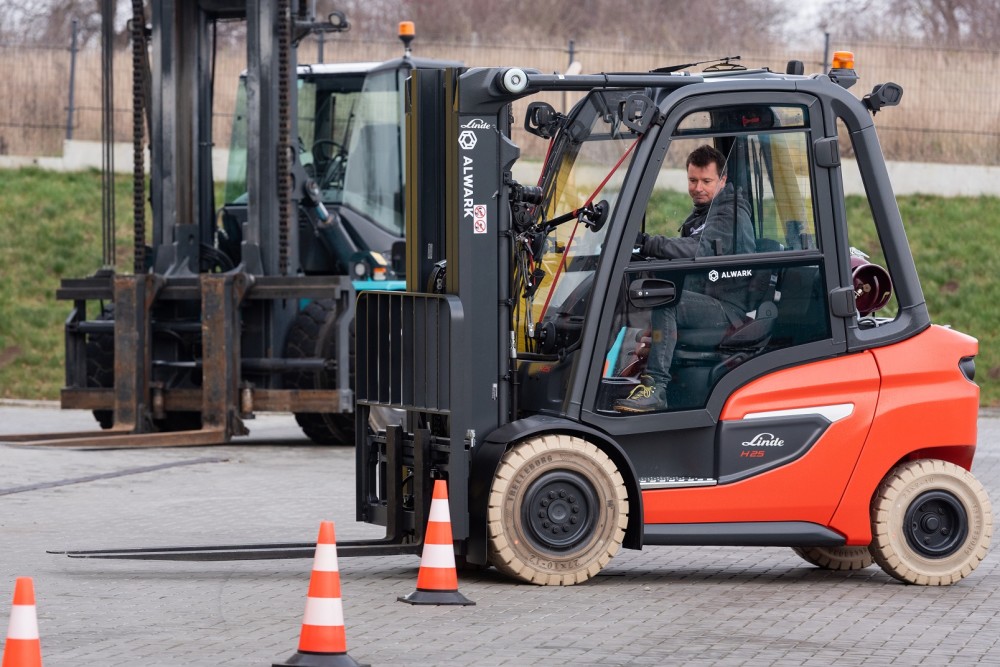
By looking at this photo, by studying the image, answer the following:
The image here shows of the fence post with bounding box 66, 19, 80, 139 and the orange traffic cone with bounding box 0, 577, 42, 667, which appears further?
the fence post with bounding box 66, 19, 80, 139

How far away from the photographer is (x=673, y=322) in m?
8.94

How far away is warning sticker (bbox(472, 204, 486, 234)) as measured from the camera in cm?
880

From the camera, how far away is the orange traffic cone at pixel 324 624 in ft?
21.2

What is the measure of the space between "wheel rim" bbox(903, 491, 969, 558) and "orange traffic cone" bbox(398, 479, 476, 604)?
248 centimetres

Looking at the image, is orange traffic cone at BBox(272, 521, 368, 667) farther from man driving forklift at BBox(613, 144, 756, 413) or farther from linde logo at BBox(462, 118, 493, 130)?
linde logo at BBox(462, 118, 493, 130)

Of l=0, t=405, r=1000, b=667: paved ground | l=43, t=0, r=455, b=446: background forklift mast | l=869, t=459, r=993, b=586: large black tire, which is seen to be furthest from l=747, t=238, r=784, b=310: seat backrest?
l=43, t=0, r=455, b=446: background forklift mast

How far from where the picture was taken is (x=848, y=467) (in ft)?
29.7

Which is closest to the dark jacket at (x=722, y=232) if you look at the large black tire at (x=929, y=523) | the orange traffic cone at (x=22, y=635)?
the large black tire at (x=929, y=523)

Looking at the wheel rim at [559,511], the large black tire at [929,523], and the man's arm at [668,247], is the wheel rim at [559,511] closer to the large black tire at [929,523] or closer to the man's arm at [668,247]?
the man's arm at [668,247]

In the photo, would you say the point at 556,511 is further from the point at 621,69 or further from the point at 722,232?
the point at 621,69

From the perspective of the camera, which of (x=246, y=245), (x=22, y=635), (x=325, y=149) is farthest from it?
(x=325, y=149)

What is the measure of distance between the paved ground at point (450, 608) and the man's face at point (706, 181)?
1.96 meters

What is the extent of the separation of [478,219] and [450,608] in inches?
77.3

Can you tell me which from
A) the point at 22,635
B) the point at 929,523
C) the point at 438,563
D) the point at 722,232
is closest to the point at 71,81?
the point at 722,232
